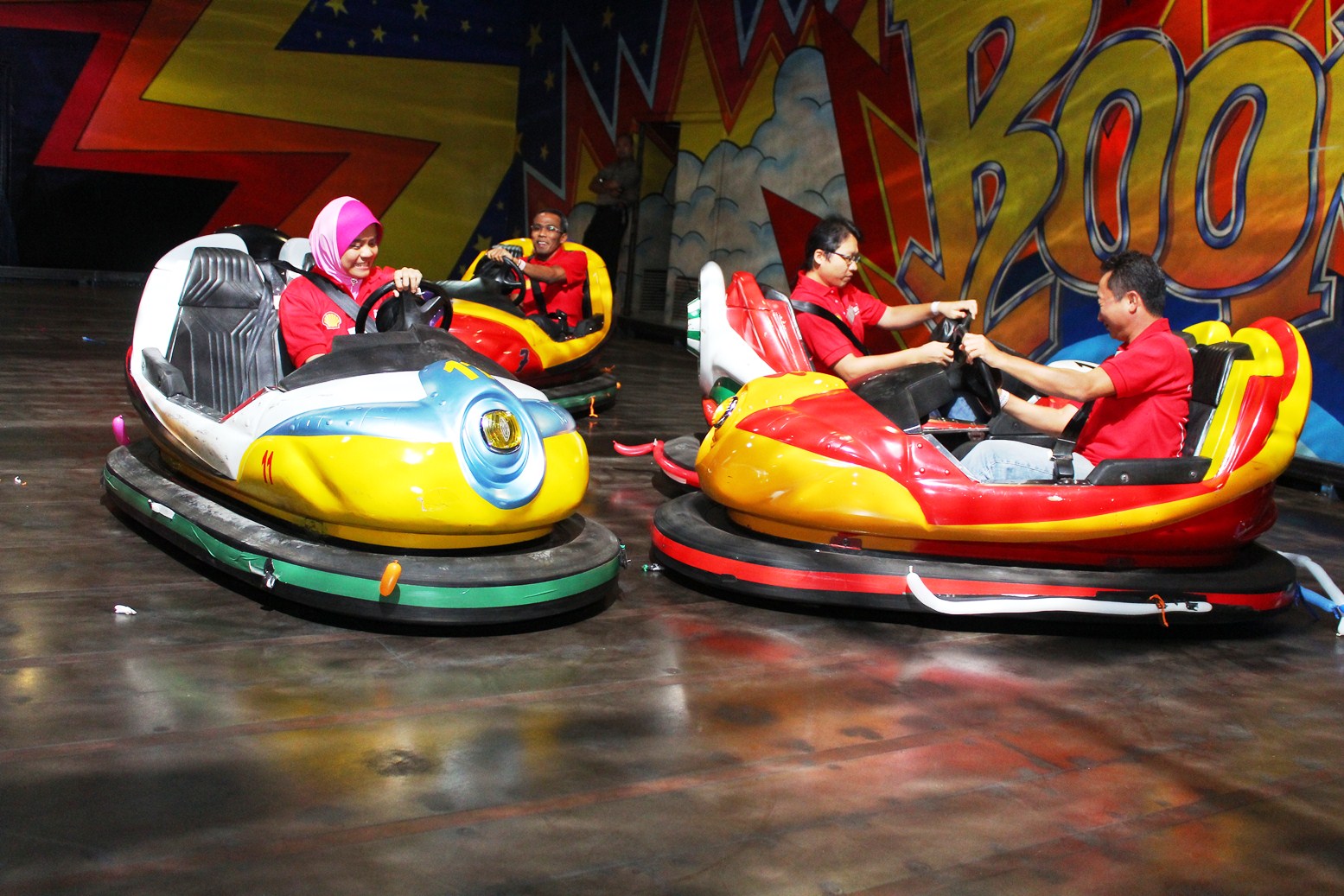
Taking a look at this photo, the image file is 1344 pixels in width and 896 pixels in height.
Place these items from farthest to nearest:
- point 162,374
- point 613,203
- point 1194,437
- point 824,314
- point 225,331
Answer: point 613,203 → point 824,314 → point 225,331 → point 162,374 → point 1194,437

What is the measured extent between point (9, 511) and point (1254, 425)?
2.99 meters

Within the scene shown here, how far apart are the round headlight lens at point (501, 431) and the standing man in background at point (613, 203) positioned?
21.9 ft

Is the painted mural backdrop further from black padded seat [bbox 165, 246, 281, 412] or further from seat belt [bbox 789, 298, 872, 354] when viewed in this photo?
black padded seat [bbox 165, 246, 281, 412]

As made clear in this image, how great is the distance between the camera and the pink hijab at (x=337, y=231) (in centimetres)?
297

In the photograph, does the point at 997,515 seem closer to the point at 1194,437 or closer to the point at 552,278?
the point at 1194,437

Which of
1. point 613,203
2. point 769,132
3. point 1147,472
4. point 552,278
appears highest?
point 769,132

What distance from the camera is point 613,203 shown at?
9125mm

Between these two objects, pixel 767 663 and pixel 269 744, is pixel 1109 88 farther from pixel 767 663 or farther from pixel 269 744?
pixel 269 744

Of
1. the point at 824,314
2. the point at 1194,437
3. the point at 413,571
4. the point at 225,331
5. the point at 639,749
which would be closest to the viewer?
the point at 639,749

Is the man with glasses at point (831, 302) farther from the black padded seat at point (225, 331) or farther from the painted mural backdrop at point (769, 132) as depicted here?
the painted mural backdrop at point (769, 132)

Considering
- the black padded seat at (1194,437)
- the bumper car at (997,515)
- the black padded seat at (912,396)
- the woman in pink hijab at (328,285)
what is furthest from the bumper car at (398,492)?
the black padded seat at (1194,437)

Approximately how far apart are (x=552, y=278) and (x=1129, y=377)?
322 centimetres

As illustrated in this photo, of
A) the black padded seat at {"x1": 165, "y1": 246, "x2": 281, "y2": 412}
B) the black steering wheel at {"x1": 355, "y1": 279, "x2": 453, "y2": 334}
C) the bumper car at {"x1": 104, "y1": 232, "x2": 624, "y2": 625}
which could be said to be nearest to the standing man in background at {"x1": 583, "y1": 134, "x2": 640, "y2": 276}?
the black padded seat at {"x1": 165, "y1": 246, "x2": 281, "y2": 412}

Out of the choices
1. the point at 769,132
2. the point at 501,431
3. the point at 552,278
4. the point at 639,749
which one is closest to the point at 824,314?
the point at 501,431
